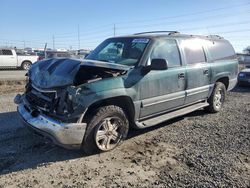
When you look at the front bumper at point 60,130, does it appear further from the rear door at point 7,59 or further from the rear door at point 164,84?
the rear door at point 7,59

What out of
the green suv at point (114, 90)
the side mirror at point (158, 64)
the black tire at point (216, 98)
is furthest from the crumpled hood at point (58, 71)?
the black tire at point (216, 98)

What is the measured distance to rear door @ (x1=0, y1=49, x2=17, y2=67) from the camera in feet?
68.9

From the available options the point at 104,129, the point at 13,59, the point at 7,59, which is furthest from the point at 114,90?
the point at 13,59

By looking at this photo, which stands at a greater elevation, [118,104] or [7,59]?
[118,104]

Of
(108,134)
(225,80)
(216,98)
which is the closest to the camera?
(108,134)

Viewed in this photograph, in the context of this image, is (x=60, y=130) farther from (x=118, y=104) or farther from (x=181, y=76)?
(x=181, y=76)

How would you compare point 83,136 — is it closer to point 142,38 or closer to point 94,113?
point 94,113

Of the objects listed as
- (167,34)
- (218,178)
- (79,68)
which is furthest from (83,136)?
(167,34)

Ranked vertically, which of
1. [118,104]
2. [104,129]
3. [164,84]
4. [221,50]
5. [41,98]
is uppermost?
[221,50]

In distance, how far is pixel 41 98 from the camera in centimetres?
452

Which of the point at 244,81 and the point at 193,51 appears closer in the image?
the point at 193,51

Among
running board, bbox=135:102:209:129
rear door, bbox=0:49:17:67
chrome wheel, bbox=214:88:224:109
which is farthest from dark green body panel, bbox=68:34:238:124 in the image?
rear door, bbox=0:49:17:67

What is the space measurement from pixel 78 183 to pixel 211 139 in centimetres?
284

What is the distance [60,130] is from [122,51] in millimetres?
2188
